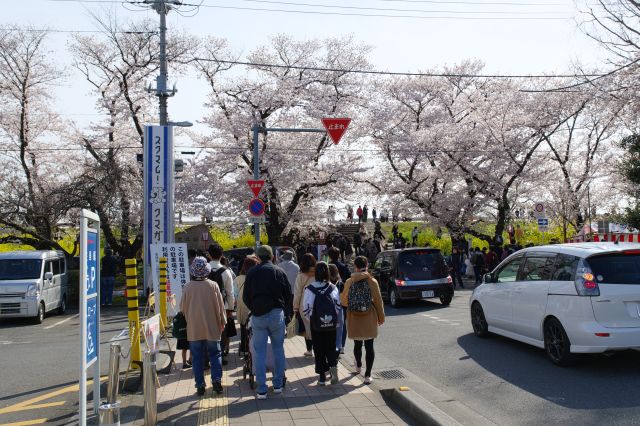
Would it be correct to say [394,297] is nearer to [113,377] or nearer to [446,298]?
[446,298]

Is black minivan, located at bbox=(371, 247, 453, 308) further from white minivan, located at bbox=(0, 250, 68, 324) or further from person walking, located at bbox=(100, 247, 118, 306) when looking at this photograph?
white minivan, located at bbox=(0, 250, 68, 324)

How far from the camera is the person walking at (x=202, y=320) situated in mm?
7031

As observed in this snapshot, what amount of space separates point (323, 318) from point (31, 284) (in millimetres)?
11889

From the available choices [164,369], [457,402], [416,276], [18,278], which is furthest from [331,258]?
[18,278]

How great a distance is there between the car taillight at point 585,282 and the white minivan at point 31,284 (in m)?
13.8

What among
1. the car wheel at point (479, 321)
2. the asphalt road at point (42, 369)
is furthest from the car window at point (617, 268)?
the asphalt road at point (42, 369)

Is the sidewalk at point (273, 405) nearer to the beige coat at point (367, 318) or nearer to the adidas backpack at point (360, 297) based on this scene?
the beige coat at point (367, 318)

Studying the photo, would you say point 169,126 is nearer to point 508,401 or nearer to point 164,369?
point 164,369

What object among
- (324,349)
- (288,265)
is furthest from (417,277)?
(324,349)

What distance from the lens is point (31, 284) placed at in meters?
16.3

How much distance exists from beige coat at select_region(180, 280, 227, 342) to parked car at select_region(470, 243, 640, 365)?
4440 mm

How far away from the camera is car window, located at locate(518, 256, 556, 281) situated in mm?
8664

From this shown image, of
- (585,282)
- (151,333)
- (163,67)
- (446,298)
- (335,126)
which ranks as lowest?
(446,298)

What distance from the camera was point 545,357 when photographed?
9039 mm
